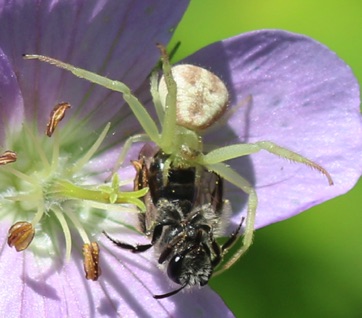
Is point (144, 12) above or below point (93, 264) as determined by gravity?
above

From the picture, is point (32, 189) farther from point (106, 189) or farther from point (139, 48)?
point (139, 48)

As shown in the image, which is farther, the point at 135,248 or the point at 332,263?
the point at 332,263

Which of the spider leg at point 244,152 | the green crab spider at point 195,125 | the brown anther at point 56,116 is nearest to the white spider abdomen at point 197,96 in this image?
the green crab spider at point 195,125

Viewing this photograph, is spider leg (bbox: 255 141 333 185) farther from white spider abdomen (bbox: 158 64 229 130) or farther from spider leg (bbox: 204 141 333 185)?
white spider abdomen (bbox: 158 64 229 130)

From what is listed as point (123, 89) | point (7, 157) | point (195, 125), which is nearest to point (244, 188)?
point (195, 125)

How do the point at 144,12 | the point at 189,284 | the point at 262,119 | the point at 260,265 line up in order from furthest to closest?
the point at 260,265 < the point at 262,119 < the point at 144,12 < the point at 189,284

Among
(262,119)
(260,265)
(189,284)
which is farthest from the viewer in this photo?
(260,265)

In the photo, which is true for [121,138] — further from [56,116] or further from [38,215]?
[38,215]

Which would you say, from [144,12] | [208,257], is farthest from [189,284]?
[144,12]

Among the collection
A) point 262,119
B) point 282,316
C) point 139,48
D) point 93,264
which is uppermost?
point 139,48
